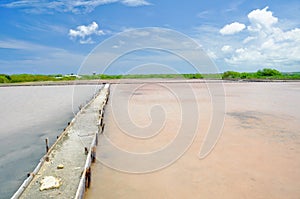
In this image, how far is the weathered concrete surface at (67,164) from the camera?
450 cm

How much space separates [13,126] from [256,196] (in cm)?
1049

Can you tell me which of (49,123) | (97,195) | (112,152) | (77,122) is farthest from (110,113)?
(97,195)

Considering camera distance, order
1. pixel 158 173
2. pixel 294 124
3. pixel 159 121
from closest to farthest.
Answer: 1. pixel 158 173
2. pixel 294 124
3. pixel 159 121

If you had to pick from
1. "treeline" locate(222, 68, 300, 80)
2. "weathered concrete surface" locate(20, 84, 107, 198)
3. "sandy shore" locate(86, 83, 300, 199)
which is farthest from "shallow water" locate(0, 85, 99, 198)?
"treeline" locate(222, 68, 300, 80)

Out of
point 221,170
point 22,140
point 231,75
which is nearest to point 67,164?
point 221,170

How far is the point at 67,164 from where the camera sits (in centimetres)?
572

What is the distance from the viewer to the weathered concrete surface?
4.50 m

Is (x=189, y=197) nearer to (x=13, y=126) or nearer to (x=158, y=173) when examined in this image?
(x=158, y=173)

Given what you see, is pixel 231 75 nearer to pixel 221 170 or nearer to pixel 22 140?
pixel 22 140

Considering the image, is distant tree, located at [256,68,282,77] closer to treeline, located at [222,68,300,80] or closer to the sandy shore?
treeline, located at [222,68,300,80]

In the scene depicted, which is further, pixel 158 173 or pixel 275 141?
pixel 275 141

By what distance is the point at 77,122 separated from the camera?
33.5 feet

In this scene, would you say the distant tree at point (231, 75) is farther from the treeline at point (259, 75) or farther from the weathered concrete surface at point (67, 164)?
the weathered concrete surface at point (67, 164)

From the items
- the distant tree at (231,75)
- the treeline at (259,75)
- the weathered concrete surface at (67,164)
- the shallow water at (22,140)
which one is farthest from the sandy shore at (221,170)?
the distant tree at (231,75)
